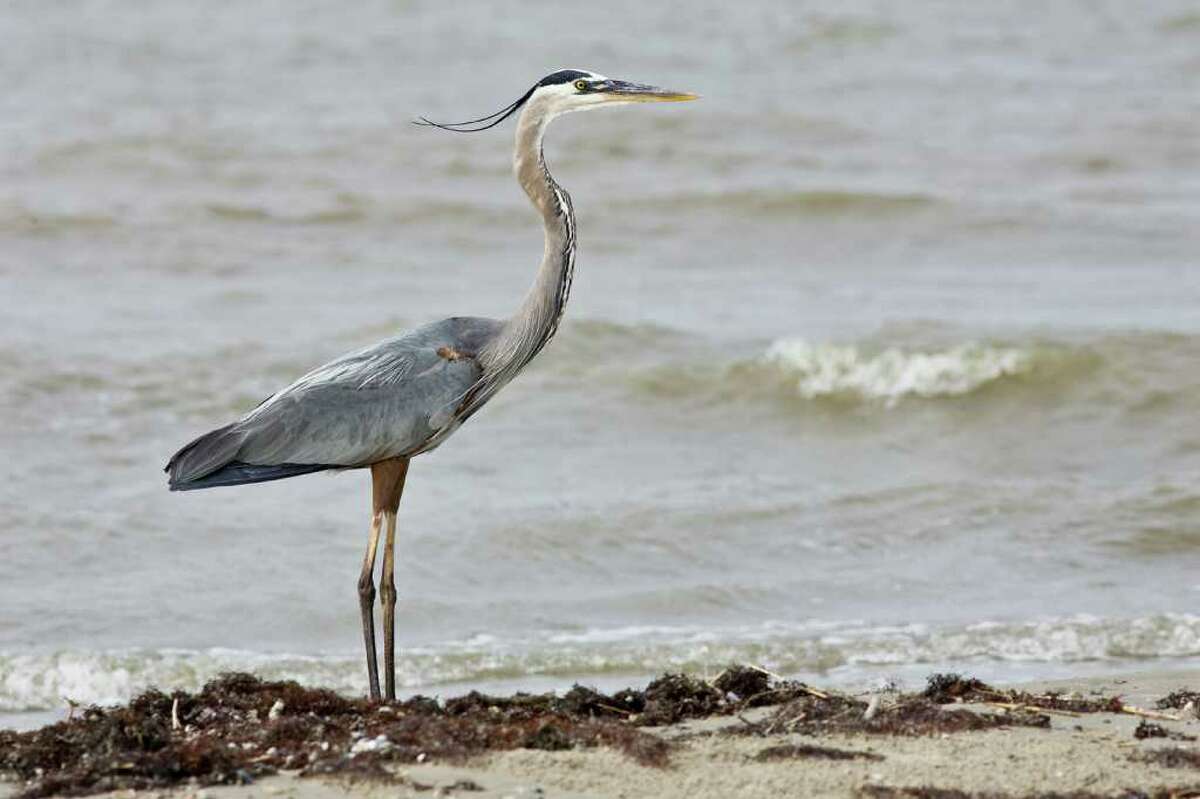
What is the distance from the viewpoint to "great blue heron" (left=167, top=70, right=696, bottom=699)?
721cm

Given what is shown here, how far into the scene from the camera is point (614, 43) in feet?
79.0

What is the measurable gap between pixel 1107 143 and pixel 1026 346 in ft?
25.1

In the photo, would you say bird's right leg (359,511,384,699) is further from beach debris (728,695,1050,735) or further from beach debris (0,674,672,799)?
beach debris (728,695,1050,735)

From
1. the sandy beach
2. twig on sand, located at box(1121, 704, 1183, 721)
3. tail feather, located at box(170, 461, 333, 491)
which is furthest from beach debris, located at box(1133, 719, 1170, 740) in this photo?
tail feather, located at box(170, 461, 333, 491)

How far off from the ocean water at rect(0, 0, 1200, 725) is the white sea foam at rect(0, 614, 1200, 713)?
3cm

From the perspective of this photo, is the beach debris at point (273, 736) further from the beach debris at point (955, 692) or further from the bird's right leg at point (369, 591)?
the beach debris at point (955, 692)

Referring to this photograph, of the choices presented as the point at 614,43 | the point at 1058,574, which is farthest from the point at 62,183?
the point at 1058,574

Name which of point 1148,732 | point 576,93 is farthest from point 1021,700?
point 576,93

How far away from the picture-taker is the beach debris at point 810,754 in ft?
18.5

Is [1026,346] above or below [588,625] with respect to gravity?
above

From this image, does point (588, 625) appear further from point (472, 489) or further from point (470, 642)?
point (472, 489)

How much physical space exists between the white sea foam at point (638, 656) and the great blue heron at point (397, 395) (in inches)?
32.7

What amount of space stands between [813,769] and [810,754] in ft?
0.44

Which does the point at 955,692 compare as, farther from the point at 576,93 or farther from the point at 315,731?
the point at 576,93
